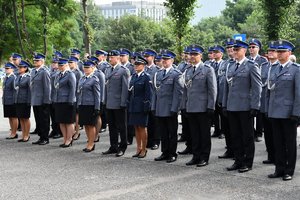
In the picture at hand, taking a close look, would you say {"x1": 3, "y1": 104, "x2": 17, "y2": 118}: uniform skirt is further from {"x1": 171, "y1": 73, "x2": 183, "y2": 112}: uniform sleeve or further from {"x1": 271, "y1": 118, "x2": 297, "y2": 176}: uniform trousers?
{"x1": 271, "y1": 118, "x2": 297, "y2": 176}: uniform trousers

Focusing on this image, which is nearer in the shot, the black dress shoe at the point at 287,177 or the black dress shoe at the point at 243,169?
the black dress shoe at the point at 287,177

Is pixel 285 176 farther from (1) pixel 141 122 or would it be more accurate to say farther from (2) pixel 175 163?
(1) pixel 141 122

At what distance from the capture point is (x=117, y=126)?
994 cm

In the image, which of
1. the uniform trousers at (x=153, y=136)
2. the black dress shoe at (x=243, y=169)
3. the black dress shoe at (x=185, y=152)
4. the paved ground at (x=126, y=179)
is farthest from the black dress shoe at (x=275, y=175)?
the uniform trousers at (x=153, y=136)

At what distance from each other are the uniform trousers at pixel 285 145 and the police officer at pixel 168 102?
187 cm

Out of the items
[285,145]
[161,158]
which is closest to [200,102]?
[161,158]

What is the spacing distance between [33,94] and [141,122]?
322 cm

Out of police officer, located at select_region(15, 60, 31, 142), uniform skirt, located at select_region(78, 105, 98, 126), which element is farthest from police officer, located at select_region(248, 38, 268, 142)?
police officer, located at select_region(15, 60, 31, 142)

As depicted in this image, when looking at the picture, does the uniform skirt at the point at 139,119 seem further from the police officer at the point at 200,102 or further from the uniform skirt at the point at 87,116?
the uniform skirt at the point at 87,116

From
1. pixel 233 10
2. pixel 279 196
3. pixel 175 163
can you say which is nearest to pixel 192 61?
pixel 175 163

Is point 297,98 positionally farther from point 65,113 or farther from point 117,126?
point 65,113

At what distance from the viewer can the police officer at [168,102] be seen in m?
9.00

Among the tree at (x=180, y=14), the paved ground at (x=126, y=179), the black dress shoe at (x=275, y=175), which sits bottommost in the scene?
the paved ground at (x=126, y=179)

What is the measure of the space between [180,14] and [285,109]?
532 inches
